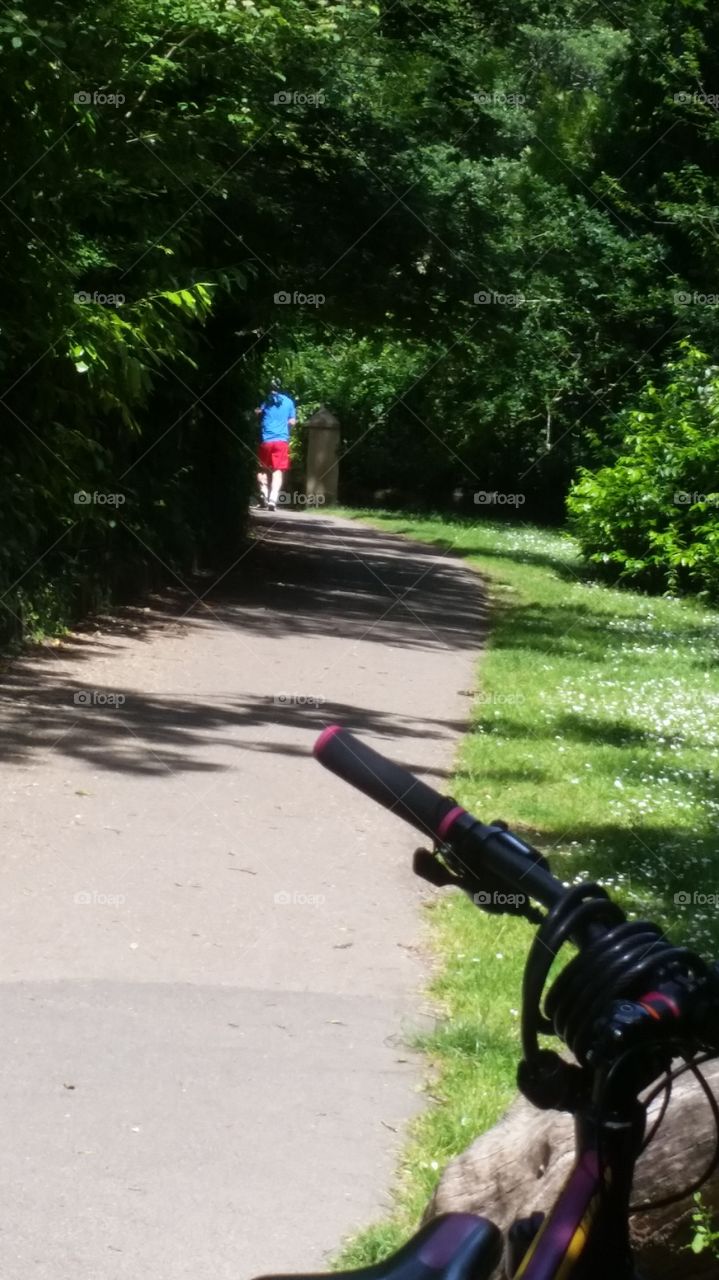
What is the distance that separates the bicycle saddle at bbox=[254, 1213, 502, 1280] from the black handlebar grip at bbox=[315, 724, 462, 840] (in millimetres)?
382

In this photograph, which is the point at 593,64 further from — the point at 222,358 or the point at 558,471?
the point at 222,358

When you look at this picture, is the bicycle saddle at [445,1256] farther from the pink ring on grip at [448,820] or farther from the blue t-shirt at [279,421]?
the blue t-shirt at [279,421]

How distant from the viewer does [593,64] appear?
42.3 m

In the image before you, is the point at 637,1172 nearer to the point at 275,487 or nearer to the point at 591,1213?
the point at 591,1213

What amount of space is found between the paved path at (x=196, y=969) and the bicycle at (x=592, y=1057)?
2.42 meters

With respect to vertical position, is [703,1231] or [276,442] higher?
[276,442]

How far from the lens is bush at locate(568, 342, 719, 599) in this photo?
19.4m

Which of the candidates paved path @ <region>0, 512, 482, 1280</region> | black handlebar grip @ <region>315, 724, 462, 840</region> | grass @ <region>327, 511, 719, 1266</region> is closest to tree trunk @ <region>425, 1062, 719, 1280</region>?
grass @ <region>327, 511, 719, 1266</region>

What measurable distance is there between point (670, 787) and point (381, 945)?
2815 millimetres

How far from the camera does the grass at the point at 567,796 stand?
15.7ft

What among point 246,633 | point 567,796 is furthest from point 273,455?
point 567,796

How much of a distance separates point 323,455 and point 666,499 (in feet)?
48.6

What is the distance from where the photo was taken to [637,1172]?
3105 mm

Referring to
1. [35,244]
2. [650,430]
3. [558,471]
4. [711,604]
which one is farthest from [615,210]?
[35,244]
